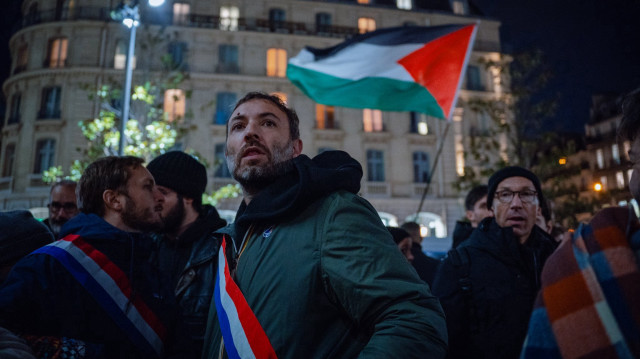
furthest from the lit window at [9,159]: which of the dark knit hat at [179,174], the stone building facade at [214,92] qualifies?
the dark knit hat at [179,174]

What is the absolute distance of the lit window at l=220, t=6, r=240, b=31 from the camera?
25630 millimetres

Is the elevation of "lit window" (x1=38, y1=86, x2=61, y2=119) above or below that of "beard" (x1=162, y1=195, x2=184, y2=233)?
above

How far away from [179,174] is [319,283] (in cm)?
263

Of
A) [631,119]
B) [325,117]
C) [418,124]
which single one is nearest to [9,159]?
[325,117]

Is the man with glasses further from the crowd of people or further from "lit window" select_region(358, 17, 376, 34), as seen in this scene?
"lit window" select_region(358, 17, 376, 34)

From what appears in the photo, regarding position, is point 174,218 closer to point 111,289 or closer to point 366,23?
point 111,289

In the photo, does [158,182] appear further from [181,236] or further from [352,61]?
[352,61]

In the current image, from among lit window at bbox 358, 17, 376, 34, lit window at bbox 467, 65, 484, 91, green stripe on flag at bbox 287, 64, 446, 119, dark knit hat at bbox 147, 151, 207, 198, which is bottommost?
dark knit hat at bbox 147, 151, 207, 198

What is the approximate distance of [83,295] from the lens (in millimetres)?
2055

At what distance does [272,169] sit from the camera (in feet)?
7.05

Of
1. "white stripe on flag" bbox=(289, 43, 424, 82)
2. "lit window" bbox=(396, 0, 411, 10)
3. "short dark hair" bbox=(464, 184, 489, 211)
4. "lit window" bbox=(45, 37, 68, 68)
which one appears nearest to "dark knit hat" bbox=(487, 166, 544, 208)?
"short dark hair" bbox=(464, 184, 489, 211)

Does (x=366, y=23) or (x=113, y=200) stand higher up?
(x=366, y=23)

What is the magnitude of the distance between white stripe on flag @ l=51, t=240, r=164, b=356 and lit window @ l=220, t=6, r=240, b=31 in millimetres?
25492

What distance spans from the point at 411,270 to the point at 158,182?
2851mm
